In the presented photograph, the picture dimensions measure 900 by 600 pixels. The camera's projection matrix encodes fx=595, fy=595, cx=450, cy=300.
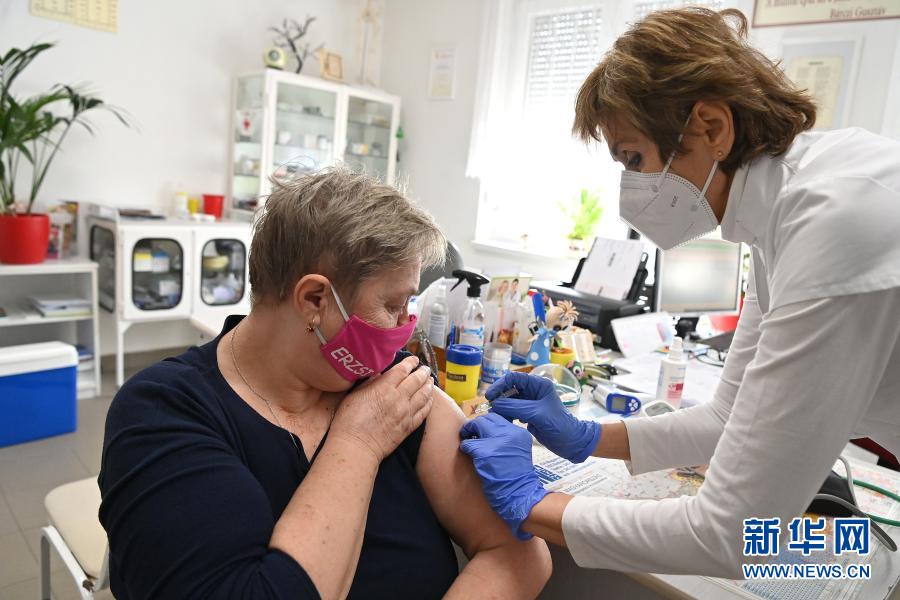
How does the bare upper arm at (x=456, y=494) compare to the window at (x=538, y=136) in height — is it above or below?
below

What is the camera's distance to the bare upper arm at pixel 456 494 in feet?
3.48

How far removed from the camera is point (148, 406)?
34.1 inches

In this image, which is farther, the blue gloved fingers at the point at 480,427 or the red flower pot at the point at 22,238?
the red flower pot at the point at 22,238

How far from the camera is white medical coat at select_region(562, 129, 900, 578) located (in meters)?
0.80

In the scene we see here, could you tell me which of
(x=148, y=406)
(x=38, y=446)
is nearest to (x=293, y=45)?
(x=38, y=446)

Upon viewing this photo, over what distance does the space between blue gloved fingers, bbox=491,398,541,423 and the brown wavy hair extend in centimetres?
55

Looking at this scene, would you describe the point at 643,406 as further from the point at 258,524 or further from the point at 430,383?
the point at 258,524

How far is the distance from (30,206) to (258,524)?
10.2ft

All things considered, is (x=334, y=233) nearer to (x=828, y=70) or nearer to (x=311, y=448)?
(x=311, y=448)

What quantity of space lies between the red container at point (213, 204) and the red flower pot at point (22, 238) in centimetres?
104

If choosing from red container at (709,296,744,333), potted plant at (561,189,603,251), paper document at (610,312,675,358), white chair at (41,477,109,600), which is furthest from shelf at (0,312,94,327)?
red container at (709,296,744,333)

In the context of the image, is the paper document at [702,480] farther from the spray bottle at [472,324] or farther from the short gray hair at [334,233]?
the short gray hair at [334,233]

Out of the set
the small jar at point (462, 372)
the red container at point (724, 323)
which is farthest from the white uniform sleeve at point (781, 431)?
the red container at point (724, 323)

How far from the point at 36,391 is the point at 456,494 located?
2.54m
